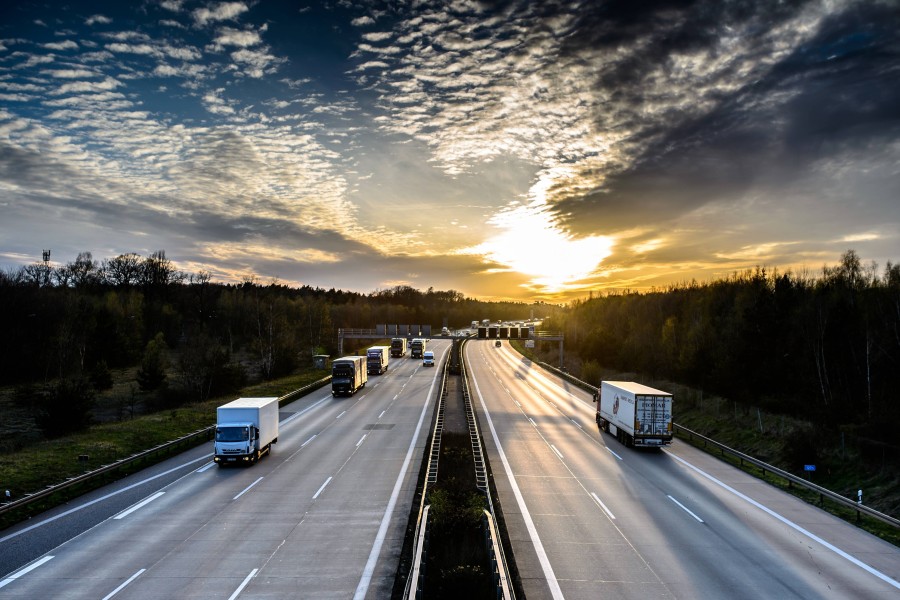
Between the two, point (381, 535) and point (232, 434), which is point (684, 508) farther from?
point (232, 434)

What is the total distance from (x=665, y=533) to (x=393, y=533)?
9492mm

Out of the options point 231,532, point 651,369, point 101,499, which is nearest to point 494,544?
point 231,532

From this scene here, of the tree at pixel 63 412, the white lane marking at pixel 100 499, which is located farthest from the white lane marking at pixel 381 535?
the tree at pixel 63 412

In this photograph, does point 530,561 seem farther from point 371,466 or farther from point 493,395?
point 493,395

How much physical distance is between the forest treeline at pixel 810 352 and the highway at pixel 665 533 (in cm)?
1470

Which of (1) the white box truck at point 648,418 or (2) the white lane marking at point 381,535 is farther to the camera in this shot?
(1) the white box truck at point 648,418

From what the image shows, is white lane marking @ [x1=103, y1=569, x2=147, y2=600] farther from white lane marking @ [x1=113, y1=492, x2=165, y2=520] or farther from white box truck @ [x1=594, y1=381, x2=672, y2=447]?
white box truck @ [x1=594, y1=381, x2=672, y2=447]

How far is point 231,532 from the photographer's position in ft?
58.0

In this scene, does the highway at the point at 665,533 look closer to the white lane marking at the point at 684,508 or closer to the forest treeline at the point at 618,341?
the white lane marking at the point at 684,508

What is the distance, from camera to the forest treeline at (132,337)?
61.4 m

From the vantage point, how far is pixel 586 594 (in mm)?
13578

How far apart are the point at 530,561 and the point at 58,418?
37978 millimetres

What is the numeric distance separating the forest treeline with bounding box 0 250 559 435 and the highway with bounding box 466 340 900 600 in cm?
3580

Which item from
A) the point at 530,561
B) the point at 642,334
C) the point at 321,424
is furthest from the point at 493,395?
the point at 642,334
